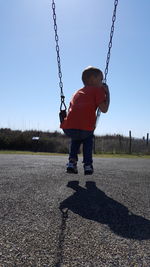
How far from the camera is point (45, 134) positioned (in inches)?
1296

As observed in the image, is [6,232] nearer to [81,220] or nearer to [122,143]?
[81,220]

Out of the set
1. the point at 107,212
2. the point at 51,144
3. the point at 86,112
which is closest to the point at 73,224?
the point at 107,212

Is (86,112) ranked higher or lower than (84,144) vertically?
higher

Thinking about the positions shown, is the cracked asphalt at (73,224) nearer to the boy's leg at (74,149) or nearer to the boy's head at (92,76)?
the boy's leg at (74,149)

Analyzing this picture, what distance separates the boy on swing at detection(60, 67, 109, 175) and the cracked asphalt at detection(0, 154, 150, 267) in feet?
2.52

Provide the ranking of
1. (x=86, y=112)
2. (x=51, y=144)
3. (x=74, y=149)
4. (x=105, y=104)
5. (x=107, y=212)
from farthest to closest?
(x=51, y=144) < (x=74, y=149) < (x=105, y=104) < (x=86, y=112) < (x=107, y=212)

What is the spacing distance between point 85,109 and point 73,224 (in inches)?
97.8

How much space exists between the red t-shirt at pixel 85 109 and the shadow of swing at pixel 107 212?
1.15 metres

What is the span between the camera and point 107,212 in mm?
2797

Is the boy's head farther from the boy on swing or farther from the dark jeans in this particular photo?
the dark jeans

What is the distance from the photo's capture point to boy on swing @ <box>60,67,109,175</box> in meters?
4.71

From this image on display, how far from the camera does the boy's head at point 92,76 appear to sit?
16.1ft

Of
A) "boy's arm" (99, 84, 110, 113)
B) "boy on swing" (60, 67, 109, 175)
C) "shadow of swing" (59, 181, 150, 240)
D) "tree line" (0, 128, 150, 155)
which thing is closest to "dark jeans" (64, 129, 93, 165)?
"boy on swing" (60, 67, 109, 175)

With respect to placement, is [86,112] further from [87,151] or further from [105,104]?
[87,151]
